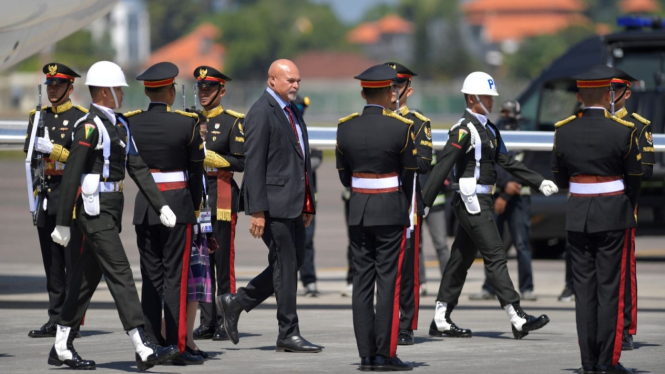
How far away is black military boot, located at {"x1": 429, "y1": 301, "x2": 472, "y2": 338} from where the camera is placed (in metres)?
10.3

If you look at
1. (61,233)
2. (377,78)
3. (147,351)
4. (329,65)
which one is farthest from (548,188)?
(329,65)

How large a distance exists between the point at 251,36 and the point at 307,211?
14452cm

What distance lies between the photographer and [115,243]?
27.3 feet

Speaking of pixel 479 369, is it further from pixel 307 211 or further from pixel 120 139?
pixel 120 139

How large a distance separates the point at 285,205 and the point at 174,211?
853 millimetres

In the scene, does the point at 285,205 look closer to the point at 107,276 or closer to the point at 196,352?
the point at 196,352

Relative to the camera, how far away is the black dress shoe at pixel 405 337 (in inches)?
386

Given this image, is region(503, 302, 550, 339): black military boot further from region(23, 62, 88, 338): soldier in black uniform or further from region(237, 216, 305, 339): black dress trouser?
region(23, 62, 88, 338): soldier in black uniform

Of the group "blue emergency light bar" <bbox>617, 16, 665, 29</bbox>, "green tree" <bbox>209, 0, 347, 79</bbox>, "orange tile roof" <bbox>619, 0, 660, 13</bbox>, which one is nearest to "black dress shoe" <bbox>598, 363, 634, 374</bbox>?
"blue emergency light bar" <bbox>617, 16, 665, 29</bbox>

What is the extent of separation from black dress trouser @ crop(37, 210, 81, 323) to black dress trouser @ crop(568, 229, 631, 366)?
3.87 m

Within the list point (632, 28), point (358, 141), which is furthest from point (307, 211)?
point (632, 28)

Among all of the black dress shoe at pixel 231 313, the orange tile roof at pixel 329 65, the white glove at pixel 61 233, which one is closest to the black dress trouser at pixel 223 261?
the black dress shoe at pixel 231 313

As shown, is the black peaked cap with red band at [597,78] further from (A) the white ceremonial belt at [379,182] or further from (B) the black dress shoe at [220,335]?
(B) the black dress shoe at [220,335]

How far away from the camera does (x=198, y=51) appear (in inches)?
6486
